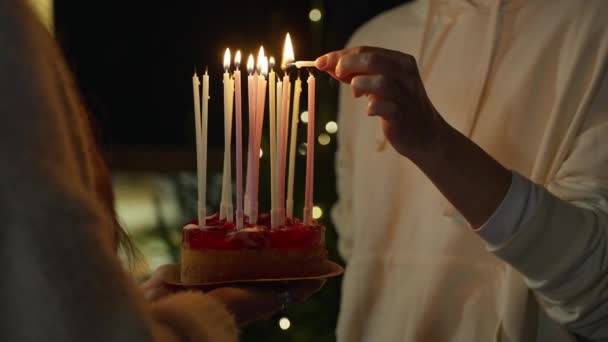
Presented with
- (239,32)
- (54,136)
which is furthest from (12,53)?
(239,32)

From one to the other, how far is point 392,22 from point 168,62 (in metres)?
1.27

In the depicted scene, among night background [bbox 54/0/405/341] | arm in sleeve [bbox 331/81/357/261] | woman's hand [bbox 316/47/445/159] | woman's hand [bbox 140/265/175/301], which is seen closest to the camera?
woman's hand [bbox 316/47/445/159]

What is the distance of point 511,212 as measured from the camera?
1190 mm

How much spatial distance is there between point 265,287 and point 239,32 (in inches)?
61.6

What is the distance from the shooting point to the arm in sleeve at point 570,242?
1.18 m

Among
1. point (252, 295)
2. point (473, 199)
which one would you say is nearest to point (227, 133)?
point (252, 295)

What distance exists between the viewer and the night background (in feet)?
7.66

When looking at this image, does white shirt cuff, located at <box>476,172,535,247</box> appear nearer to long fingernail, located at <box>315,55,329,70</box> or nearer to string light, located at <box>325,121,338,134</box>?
long fingernail, located at <box>315,55,329,70</box>

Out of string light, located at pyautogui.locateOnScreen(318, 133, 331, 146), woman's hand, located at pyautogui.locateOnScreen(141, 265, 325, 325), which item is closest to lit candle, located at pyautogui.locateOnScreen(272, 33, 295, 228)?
woman's hand, located at pyautogui.locateOnScreen(141, 265, 325, 325)

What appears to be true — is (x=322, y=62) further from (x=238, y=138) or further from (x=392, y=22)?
(x=392, y=22)

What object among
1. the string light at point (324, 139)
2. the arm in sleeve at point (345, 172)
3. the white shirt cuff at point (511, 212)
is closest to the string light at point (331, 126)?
the string light at point (324, 139)

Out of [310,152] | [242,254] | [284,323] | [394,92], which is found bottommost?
[284,323]

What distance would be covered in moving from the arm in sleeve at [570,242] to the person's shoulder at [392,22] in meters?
0.55

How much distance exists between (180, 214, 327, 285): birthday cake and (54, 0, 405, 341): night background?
1.02 m
